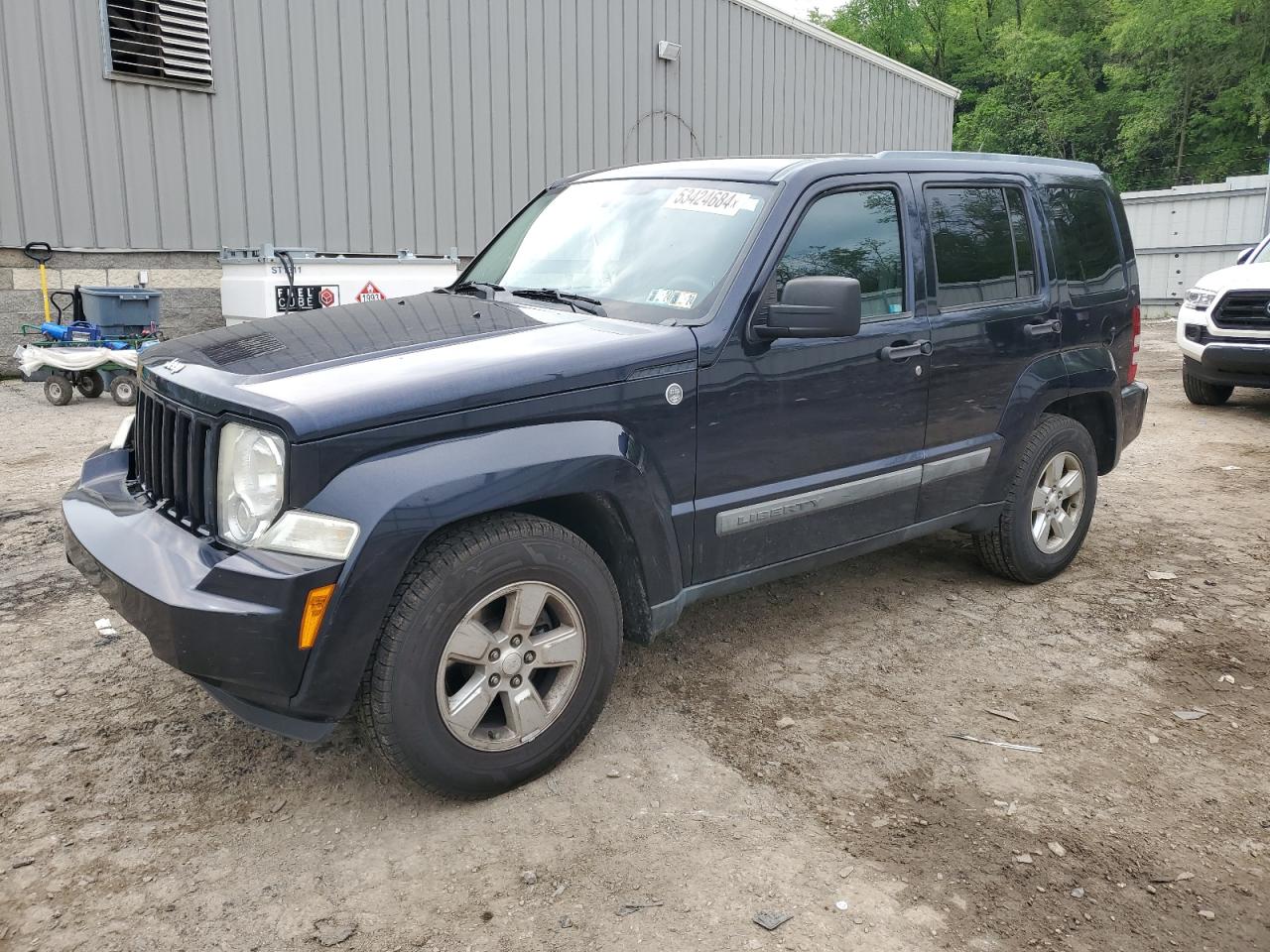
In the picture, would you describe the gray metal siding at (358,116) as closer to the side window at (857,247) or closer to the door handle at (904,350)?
the side window at (857,247)

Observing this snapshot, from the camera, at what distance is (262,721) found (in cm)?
273

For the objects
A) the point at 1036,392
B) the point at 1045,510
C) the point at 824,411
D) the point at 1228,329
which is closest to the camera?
the point at 824,411

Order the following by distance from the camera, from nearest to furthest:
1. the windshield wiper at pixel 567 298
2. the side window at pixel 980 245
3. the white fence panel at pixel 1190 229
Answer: the windshield wiper at pixel 567 298, the side window at pixel 980 245, the white fence panel at pixel 1190 229

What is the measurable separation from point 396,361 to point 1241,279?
30.4ft

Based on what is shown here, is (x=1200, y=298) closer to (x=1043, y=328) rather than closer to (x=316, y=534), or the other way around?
(x=1043, y=328)

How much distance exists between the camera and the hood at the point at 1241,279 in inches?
362

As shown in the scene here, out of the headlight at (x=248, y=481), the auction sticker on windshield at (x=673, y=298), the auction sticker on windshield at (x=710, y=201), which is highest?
the auction sticker on windshield at (x=710, y=201)

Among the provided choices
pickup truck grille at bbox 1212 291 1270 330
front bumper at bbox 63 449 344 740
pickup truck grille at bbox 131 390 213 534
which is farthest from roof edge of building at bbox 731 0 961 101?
front bumper at bbox 63 449 344 740

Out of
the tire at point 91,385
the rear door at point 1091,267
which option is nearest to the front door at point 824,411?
the rear door at point 1091,267

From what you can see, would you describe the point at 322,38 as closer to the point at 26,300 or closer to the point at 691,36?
the point at 26,300

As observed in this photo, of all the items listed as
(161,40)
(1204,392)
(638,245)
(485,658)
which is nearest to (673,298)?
(638,245)

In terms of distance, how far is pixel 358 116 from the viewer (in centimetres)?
1201

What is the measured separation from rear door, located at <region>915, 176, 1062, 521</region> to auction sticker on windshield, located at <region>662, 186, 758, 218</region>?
2.94ft

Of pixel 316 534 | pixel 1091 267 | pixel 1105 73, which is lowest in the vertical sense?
pixel 316 534
